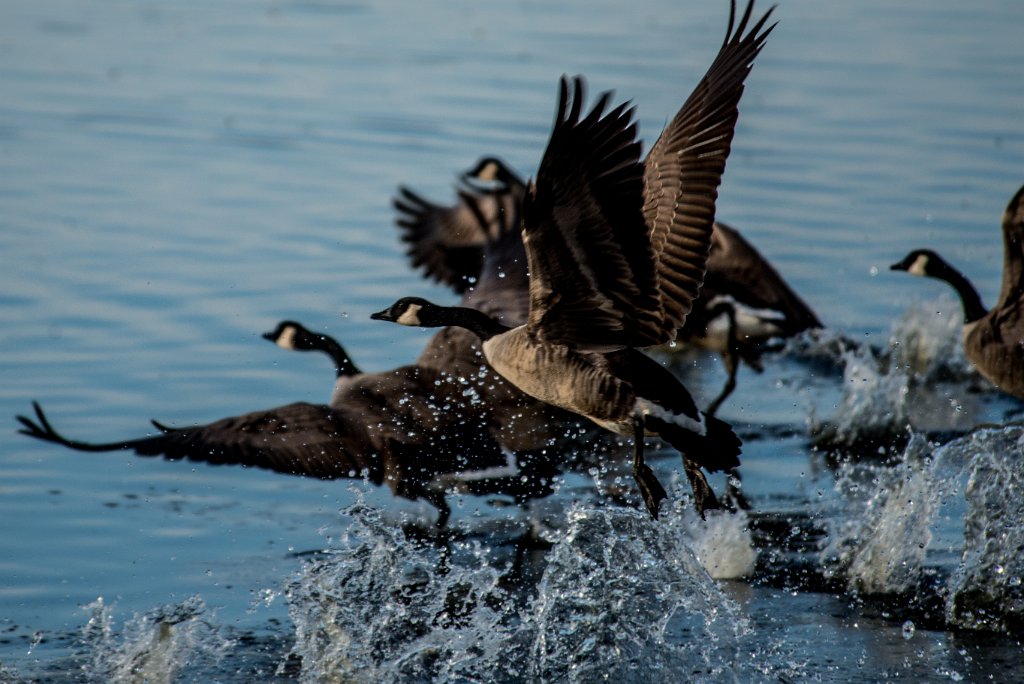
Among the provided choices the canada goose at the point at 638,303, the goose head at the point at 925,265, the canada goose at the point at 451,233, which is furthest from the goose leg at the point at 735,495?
the canada goose at the point at 451,233

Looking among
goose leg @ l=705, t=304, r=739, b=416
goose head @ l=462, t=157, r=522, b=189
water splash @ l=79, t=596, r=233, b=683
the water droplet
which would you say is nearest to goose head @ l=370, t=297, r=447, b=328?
water splash @ l=79, t=596, r=233, b=683

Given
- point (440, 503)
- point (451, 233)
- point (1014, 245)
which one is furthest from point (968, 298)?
point (451, 233)

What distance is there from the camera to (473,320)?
5773mm

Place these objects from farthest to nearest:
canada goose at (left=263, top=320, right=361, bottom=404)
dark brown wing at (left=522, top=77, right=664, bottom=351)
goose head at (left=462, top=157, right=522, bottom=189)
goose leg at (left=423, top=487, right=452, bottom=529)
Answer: goose head at (left=462, top=157, right=522, bottom=189)
canada goose at (left=263, top=320, right=361, bottom=404)
goose leg at (left=423, top=487, right=452, bottom=529)
dark brown wing at (left=522, top=77, right=664, bottom=351)

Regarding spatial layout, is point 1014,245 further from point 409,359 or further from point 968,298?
point 409,359

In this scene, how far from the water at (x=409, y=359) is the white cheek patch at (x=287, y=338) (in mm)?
546

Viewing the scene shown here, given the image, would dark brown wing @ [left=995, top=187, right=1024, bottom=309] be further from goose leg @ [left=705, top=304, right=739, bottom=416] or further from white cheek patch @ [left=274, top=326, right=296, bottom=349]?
white cheek patch @ [left=274, top=326, right=296, bottom=349]

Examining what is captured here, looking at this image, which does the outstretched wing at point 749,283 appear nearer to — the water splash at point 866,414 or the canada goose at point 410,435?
the water splash at point 866,414

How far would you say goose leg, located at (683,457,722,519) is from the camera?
18.2 ft

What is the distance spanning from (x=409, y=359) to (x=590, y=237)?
4027mm

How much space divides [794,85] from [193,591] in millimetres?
12227

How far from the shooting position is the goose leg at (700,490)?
5.54 meters

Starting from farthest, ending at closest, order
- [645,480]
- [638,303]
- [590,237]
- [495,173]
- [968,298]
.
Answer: [495,173], [968,298], [645,480], [638,303], [590,237]

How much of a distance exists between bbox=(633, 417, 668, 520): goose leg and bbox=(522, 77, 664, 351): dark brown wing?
38cm
